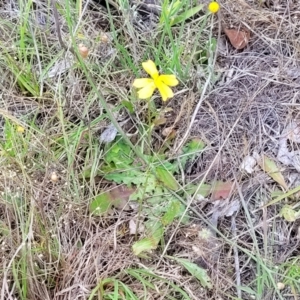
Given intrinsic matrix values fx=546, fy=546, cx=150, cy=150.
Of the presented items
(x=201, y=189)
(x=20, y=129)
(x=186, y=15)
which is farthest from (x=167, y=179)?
(x=186, y=15)

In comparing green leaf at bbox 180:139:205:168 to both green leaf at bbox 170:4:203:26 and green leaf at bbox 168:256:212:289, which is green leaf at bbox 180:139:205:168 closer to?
green leaf at bbox 168:256:212:289

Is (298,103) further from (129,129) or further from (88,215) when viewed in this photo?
(88,215)

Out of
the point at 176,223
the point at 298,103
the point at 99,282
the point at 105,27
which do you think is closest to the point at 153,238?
the point at 176,223

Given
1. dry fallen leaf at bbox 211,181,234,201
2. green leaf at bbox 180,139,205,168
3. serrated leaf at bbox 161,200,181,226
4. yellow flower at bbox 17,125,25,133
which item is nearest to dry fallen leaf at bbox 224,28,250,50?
green leaf at bbox 180,139,205,168

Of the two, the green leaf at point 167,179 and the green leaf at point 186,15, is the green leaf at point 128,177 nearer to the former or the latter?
the green leaf at point 167,179

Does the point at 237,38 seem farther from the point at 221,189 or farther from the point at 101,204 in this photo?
the point at 101,204

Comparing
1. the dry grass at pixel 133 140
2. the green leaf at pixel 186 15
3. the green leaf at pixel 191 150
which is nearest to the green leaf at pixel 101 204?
the dry grass at pixel 133 140
